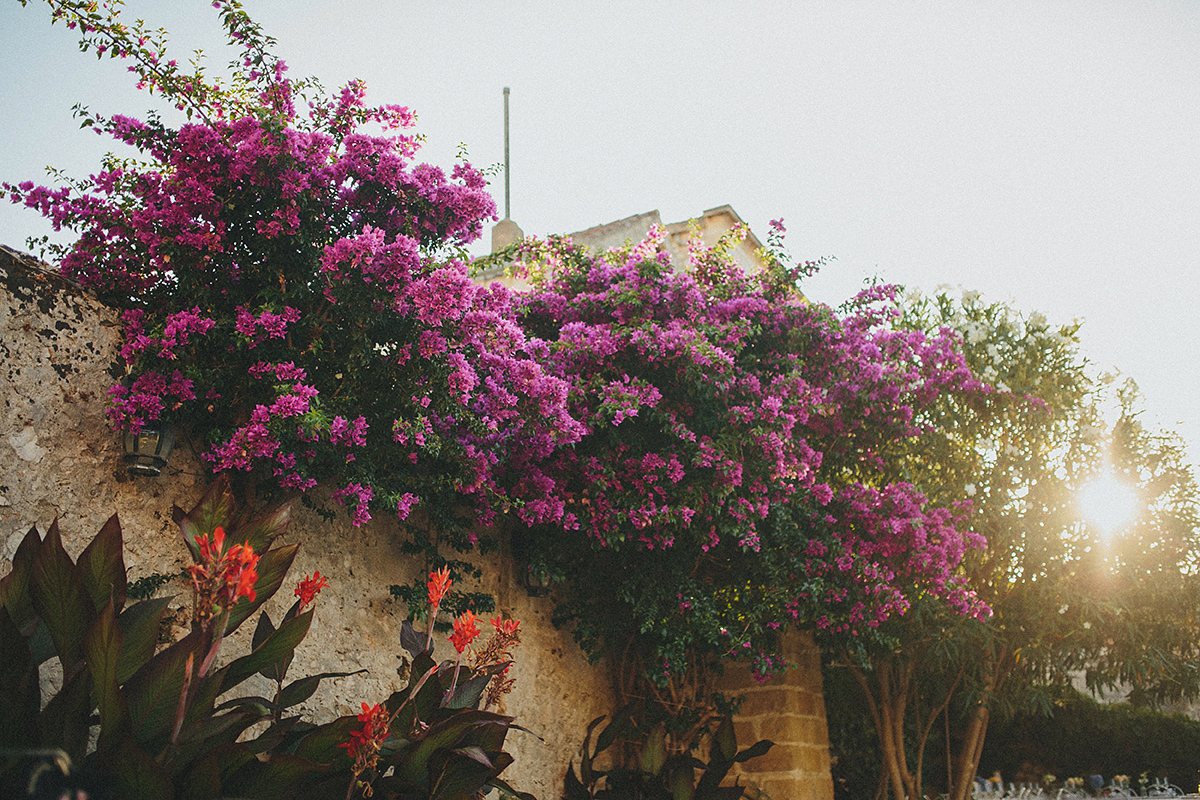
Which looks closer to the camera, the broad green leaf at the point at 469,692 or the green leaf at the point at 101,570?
the green leaf at the point at 101,570

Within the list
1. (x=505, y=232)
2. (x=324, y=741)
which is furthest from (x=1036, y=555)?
(x=505, y=232)

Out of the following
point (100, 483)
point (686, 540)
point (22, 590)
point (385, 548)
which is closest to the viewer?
point (22, 590)

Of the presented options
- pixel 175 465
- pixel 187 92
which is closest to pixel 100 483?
pixel 175 465

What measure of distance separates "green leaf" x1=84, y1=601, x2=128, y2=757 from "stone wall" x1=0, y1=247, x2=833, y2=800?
1.13 m

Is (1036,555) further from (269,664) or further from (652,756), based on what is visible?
(269,664)

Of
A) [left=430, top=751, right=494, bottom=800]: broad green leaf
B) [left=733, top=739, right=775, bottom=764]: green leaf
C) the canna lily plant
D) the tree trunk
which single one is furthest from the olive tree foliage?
the canna lily plant

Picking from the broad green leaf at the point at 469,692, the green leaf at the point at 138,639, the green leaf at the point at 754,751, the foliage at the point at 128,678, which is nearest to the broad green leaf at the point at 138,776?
the foliage at the point at 128,678

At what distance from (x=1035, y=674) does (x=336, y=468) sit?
562cm

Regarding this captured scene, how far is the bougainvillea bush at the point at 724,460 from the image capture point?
4746mm

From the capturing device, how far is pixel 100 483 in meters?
3.08

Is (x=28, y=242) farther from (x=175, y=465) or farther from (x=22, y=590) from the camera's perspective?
(x=22, y=590)

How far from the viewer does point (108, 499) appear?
3.09 metres

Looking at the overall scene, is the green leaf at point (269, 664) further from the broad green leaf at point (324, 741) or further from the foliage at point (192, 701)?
the broad green leaf at point (324, 741)

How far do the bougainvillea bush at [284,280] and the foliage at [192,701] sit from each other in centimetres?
67
